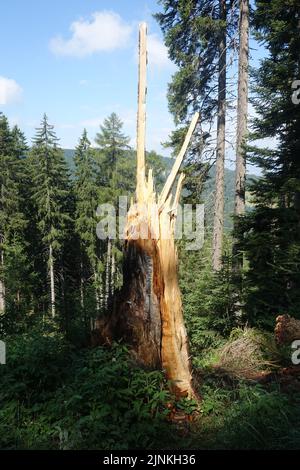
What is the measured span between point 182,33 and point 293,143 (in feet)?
26.0

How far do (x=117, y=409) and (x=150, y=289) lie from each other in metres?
1.67

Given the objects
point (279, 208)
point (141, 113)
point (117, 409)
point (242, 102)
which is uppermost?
point (242, 102)

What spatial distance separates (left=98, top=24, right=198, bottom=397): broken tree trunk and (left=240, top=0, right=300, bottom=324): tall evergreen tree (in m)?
3.06

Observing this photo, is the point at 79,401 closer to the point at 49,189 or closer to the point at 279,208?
the point at 279,208

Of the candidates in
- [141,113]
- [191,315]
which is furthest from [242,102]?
[141,113]

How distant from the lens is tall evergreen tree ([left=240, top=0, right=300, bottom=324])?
7.88m

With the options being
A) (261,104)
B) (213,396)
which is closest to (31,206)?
(261,104)

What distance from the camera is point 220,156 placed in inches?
597

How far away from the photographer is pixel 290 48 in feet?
28.8

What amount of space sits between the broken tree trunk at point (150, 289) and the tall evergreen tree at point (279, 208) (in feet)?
10.0

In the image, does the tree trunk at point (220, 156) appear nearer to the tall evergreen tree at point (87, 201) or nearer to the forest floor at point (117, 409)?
the forest floor at point (117, 409)

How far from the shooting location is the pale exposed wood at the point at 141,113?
18.0 feet

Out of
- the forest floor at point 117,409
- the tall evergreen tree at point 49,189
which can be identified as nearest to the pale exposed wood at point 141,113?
the forest floor at point 117,409
